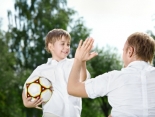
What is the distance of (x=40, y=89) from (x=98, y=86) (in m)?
3.03

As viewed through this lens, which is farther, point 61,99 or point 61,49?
point 61,49

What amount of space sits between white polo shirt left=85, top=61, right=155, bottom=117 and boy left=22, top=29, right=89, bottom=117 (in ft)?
7.58

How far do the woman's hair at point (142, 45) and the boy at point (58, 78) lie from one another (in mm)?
2167

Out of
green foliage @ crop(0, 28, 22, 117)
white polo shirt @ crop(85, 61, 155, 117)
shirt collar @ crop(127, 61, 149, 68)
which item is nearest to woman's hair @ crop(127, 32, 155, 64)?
shirt collar @ crop(127, 61, 149, 68)

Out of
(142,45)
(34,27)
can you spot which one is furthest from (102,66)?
(142,45)

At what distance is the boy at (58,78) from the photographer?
6.51 meters

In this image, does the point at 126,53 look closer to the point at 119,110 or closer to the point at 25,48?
the point at 119,110

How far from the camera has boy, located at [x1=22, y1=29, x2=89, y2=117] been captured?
651cm

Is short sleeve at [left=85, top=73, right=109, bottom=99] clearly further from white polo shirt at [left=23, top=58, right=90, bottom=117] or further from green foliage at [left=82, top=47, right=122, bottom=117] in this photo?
green foliage at [left=82, top=47, right=122, bottom=117]

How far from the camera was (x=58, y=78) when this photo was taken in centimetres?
680

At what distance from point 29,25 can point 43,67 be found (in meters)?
31.2

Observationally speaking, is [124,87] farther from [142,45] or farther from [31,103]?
[31,103]

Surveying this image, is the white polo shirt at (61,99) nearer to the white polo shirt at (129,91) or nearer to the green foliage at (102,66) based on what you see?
the white polo shirt at (129,91)

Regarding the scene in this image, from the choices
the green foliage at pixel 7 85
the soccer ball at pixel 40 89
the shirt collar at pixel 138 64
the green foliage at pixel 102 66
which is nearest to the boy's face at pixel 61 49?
the soccer ball at pixel 40 89
